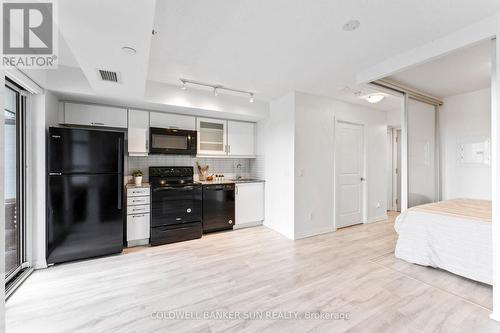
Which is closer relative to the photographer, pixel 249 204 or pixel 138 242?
pixel 138 242

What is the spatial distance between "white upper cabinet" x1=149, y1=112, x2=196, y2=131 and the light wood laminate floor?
79.5 inches

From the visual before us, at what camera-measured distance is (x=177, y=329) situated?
1.67m

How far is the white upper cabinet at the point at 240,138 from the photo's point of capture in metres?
4.29

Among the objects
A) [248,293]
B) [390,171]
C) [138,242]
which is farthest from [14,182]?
[390,171]

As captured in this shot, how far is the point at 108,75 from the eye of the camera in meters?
2.38

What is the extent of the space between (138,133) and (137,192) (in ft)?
3.09

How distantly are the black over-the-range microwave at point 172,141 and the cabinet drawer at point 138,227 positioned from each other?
3.41 feet

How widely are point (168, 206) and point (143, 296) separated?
4.96 feet

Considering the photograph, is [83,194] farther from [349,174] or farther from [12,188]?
[349,174]

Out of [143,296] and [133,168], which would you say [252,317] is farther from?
[133,168]

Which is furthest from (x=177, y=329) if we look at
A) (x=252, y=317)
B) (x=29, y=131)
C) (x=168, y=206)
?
(x=29, y=131)

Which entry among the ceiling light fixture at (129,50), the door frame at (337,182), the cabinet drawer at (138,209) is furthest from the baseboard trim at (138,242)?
the door frame at (337,182)

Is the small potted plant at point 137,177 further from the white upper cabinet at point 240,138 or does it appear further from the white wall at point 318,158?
the white wall at point 318,158

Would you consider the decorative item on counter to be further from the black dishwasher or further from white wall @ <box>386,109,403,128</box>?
white wall @ <box>386,109,403,128</box>
